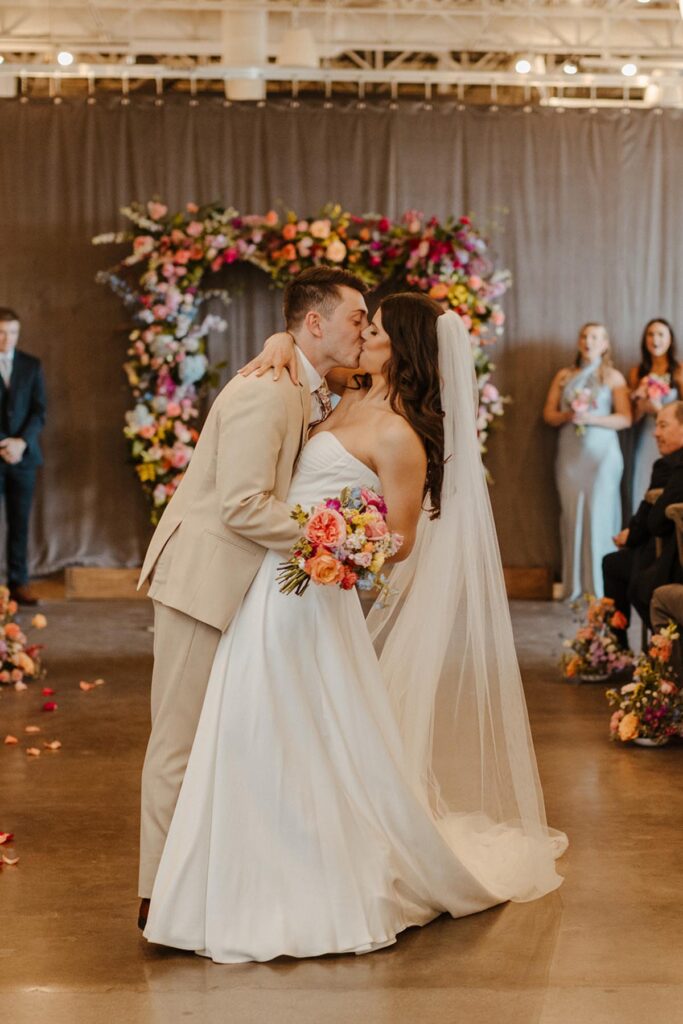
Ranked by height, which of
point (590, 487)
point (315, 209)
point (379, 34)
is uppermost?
point (379, 34)

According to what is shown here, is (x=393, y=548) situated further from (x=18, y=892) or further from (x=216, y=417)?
(x=18, y=892)

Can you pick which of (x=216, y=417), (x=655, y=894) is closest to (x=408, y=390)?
(x=216, y=417)

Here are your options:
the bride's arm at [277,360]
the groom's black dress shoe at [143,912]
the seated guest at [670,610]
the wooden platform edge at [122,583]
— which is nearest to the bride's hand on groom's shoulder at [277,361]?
the bride's arm at [277,360]

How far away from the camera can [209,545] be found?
3.41m

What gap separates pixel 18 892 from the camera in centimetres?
387

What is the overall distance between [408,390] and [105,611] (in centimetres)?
569

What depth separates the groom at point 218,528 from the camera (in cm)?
332

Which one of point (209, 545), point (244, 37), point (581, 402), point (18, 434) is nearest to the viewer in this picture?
point (209, 545)

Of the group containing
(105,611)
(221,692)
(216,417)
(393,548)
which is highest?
(216,417)

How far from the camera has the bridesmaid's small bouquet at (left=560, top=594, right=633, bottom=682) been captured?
22.2 ft

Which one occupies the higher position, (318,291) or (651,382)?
(318,291)

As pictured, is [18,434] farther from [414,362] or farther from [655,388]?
[414,362]

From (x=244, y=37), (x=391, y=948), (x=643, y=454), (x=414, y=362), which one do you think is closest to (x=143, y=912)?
(x=391, y=948)

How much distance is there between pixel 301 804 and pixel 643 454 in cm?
667
